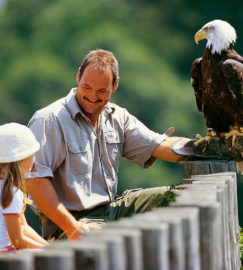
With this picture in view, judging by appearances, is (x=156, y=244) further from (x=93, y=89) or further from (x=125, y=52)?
(x=125, y=52)

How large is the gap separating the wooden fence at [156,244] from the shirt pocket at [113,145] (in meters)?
1.41

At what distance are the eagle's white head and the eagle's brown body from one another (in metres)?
0.05

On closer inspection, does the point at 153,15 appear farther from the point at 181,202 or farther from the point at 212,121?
the point at 181,202

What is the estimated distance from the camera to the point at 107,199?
4.06 metres

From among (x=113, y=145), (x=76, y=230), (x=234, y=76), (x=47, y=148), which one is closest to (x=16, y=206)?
(x=76, y=230)

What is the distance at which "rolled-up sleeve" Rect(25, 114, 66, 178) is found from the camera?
382cm

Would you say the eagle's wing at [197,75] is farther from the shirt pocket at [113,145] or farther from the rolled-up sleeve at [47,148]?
the rolled-up sleeve at [47,148]

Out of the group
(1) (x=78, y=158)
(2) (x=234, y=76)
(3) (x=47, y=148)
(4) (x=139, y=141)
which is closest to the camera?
(3) (x=47, y=148)

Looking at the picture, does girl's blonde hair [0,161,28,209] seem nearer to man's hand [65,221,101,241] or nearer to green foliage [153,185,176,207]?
man's hand [65,221,101,241]

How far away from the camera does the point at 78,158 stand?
3.96 meters

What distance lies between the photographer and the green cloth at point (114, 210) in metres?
3.96

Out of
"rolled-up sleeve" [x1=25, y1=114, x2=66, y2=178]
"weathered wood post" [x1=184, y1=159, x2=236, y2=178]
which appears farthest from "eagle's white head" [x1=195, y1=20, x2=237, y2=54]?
"rolled-up sleeve" [x1=25, y1=114, x2=66, y2=178]

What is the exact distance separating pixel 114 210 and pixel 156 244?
2157 mm

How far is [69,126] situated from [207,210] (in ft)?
6.02
